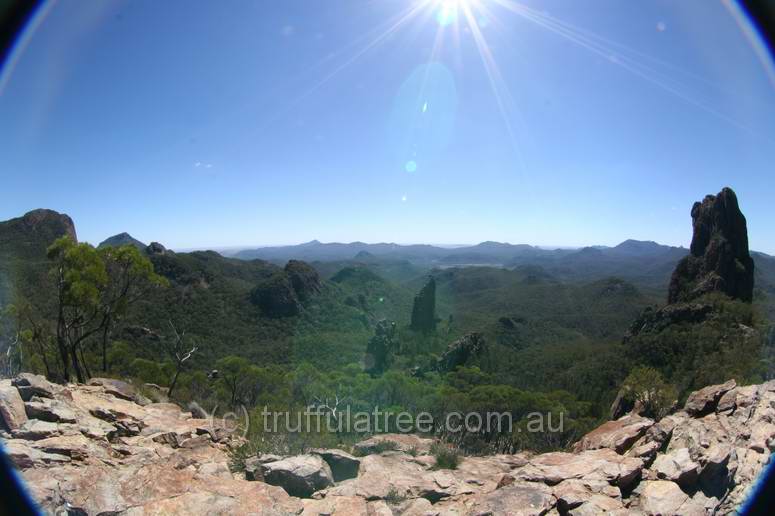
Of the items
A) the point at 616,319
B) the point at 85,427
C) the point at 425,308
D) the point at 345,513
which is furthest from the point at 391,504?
the point at 616,319

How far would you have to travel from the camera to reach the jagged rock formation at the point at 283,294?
63128 millimetres

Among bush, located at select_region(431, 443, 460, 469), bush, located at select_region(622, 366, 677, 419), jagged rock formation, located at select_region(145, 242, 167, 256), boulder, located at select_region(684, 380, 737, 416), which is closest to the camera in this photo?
boulder, located at select_region(684, 380, 737, 416)

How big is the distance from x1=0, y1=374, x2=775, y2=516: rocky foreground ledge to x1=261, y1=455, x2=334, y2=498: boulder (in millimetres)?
22

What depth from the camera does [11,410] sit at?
7.30m

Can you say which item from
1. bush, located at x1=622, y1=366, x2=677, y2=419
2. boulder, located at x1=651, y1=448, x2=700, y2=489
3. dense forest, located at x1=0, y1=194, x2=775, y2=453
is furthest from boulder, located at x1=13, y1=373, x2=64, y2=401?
bush, located at x1=622, y1=366, x2=677, y2=419

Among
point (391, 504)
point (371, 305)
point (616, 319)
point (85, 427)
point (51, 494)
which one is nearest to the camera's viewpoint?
point (51, 494)

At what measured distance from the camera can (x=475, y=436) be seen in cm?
1861

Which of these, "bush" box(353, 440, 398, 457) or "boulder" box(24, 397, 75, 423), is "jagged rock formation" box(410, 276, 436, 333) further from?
"boulder" box(24, 397, 75, 423)

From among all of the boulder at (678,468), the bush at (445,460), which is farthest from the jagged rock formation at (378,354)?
the boulder at (678,468)

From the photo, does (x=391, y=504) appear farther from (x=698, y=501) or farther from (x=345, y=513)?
(x=698, y=501)

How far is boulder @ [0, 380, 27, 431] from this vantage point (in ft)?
23.3

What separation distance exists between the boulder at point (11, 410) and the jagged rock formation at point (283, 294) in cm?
5532

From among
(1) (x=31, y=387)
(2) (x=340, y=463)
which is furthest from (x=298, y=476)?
(1) (x=31, y=387)

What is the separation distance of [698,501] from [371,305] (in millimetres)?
87635
